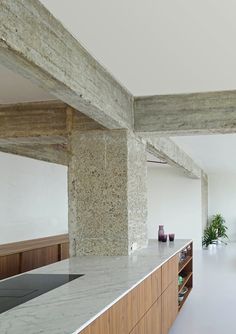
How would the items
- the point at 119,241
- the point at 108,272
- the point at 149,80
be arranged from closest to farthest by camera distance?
the point at 108,272
the point at 149,80
the point at 119,241

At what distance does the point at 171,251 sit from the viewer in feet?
18.3

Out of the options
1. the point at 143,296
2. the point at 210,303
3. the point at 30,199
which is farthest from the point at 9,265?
the point at 143,296

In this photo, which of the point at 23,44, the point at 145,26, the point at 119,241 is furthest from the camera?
the point at 119,241

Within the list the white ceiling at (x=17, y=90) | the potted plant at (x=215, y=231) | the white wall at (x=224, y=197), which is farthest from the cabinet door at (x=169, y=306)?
the white wall at (x=224, y=197)

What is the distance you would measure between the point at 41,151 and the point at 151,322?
5488 millimetres

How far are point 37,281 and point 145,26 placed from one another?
6.85 feet

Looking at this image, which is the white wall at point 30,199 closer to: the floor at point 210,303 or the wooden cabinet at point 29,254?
the wooden cabinet at point 29,254

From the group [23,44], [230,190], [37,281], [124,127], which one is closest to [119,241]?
[124,127]

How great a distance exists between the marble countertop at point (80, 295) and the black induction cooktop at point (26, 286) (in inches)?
3.1

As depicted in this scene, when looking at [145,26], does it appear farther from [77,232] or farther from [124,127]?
[77,232]

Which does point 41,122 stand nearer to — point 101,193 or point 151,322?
point 101,193

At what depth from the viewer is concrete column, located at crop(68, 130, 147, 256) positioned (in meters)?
5.04

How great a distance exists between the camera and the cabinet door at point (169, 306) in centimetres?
462

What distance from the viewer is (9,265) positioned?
22.7 ft
